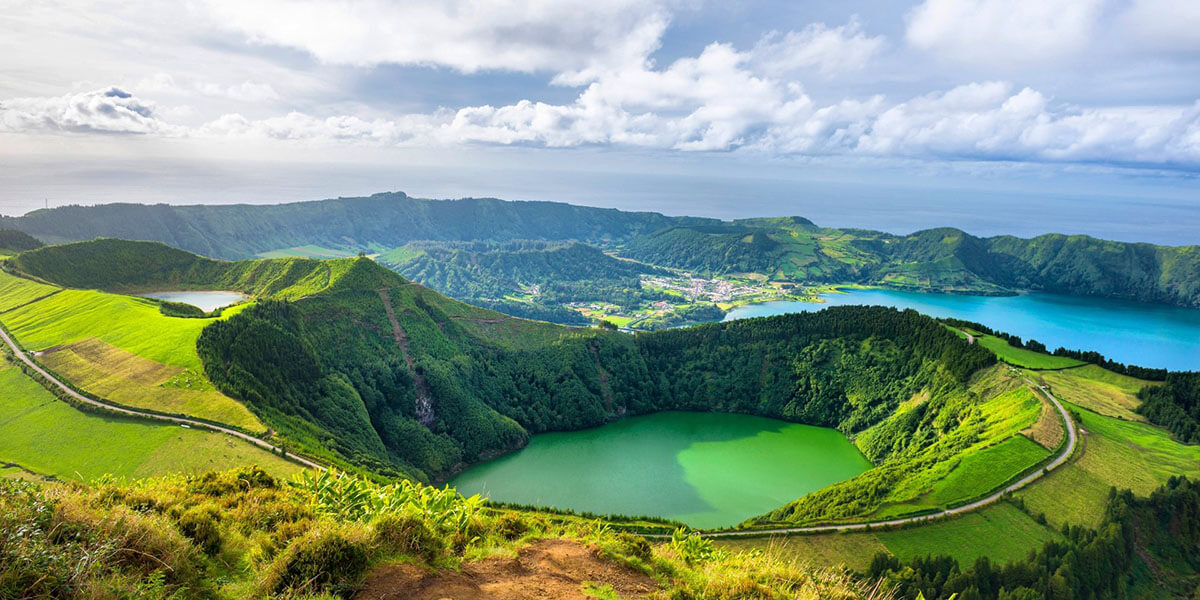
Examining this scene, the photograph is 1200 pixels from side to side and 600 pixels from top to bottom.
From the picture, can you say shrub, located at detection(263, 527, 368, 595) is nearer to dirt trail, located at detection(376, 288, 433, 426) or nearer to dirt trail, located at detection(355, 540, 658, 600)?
dirt trail, located at detection(355, 540, 658, 600)

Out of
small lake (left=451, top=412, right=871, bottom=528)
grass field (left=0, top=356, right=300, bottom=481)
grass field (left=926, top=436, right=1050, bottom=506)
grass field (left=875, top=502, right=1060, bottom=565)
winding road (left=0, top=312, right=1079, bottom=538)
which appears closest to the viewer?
grass field (left=875, top=502, right=1060, bottom=565)

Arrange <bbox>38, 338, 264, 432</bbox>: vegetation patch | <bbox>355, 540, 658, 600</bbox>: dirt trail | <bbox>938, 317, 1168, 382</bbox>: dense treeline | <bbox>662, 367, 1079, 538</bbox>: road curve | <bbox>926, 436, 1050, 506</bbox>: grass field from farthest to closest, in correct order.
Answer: <bbox>938, 317, 1168, 382</bbox>: dense treeline, <bbox>38, 338, 264, 432</bbox>: vegetation patch, <bbox>926, 436, 1050, 506</bbox>: grass field, <bbox>662, 367, 1079, 538</bbox>: road curve, <bbox>355, 540, 658, 600</bbox>: dirt trail

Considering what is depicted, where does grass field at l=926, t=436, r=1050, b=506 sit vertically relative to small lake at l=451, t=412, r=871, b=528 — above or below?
above

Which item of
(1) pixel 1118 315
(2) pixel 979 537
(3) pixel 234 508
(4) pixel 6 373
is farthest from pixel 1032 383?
(1) pixel 1118 315

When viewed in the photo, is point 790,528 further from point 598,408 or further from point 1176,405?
point 1176,405

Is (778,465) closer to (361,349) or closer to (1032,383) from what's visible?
(1032,383)

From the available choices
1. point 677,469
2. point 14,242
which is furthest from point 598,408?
point 14,242

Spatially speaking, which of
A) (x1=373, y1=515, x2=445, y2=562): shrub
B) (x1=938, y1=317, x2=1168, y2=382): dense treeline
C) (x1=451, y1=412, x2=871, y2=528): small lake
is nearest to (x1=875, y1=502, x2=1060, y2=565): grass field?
(x1=451, y1=412, x2=871, y2=528): small lake

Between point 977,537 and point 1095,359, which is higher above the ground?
point 1095,359
